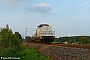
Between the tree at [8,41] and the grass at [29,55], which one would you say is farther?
the tree at [8,41]

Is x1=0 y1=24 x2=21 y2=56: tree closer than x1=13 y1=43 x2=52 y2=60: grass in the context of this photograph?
No

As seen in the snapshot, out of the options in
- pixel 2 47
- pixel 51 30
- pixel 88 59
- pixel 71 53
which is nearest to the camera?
pixel 88 59

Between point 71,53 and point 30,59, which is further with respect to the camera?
point 30,59

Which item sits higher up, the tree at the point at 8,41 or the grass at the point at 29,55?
the tree at the point at 8,41

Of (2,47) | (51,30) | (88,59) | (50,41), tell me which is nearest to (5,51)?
(2,47)

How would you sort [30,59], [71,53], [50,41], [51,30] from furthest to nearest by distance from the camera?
[51,30], [50,41], [30,59], [71,53]

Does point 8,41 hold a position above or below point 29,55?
above

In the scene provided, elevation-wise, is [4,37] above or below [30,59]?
above

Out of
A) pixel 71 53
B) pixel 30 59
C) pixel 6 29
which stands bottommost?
pixel 30 59

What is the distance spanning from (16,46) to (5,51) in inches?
147

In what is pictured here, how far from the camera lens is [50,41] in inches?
1457

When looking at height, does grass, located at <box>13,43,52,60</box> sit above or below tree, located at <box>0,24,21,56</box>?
below

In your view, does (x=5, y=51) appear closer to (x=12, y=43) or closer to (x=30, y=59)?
(x=12, y=43)

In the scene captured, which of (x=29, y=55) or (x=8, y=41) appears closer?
(x=29, y=55)
